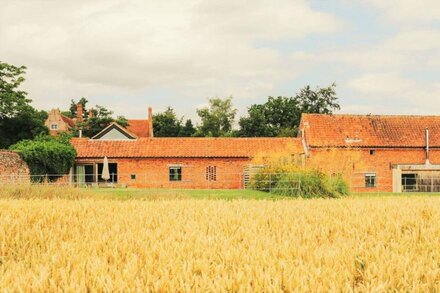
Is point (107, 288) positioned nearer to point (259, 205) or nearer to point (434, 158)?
point (259, 205)

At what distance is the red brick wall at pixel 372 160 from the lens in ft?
124

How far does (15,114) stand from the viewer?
139 ft

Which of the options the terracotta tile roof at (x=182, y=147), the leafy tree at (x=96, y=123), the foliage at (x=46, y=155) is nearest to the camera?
the foliage at (x=46, y=155)

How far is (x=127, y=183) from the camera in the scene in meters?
38.1

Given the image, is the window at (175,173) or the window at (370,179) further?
the window at (175,173)

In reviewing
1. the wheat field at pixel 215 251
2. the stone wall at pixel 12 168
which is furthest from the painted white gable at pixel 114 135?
the wheat field at pixel 215 251

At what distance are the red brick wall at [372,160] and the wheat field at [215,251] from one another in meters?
29.2

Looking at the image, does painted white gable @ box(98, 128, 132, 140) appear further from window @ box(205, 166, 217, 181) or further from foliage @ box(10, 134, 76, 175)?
window @ box(205, 166, 217, 181)

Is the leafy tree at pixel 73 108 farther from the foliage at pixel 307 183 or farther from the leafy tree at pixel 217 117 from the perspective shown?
the foliage at pixel 307 183

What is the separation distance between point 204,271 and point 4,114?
41.6 metres

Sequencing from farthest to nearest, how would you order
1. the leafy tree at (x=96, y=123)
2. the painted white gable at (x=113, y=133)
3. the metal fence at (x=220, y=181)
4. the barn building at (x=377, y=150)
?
the leafy tree at (x=96, y=123)
the painted white gable at (x=113, y=133)
the barn building at (x=377, y=150)
the metal fence at (x=220, y=181)

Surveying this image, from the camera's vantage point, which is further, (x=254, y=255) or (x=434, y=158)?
(x=434, y=158)

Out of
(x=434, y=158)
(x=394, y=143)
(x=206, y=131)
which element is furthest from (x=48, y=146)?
(x=206, y=131)

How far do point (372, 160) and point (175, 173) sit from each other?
15.3 metres
